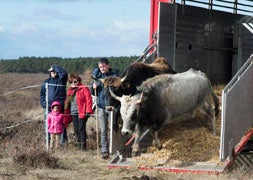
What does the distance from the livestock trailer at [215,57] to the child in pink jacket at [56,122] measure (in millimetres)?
2083

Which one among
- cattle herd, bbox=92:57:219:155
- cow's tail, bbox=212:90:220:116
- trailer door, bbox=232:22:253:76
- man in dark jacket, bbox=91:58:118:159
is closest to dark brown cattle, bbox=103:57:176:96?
cattle herd, bbox=92:57:219:155

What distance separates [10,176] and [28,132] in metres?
10.8

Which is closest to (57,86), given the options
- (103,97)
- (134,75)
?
(103,97)

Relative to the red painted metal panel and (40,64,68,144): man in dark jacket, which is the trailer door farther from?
(40,64,68,144): man in dark jacket

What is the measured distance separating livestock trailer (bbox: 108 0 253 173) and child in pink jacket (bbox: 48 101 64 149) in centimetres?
208

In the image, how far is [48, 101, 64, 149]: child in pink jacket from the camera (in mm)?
13586

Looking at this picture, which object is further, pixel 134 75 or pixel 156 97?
pixel 134 75

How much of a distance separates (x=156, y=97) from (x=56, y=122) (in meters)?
3.07

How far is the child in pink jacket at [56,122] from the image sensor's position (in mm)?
13586

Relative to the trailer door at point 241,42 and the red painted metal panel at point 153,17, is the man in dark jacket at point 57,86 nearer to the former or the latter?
the red painted metal panel at point 153,17

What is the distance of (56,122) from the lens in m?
13.6

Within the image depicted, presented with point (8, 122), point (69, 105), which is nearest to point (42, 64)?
point (8, 122)

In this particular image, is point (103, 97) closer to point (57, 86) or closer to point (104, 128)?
point (104, 128)

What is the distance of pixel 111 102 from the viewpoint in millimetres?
11539
